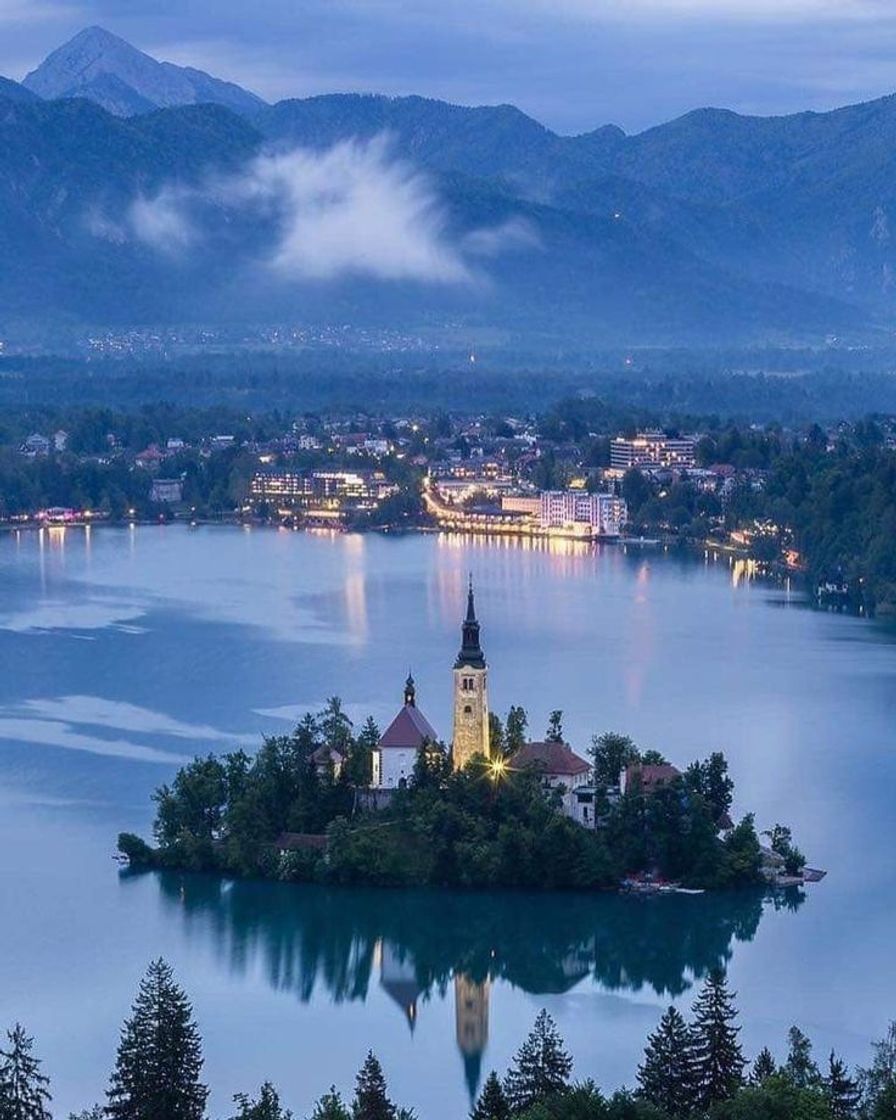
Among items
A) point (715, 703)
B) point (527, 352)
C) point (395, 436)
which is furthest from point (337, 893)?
point (527, 352)

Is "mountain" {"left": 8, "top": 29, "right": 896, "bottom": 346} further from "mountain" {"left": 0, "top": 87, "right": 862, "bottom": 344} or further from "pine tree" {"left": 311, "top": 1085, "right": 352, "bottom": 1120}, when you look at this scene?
"pine tree" {"left": 311, "top": 1085, "right": 352, "bottom": 1120}

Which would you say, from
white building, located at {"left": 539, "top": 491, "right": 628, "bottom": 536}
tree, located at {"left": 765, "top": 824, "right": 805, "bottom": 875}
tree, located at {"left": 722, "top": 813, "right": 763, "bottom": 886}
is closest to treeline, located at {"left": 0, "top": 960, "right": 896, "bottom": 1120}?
tree, located at {"left": 722, "top": 813, "right": 763, "bottom": 886}

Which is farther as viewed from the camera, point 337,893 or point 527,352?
point 527,352

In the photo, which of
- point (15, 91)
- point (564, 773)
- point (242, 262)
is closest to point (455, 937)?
point (564, 773)

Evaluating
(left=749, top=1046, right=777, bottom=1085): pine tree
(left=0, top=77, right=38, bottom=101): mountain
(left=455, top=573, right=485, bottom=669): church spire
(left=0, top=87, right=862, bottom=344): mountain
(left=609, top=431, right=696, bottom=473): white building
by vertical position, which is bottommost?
(left=749, top=1046, right=777, bottom=1085): pine tree

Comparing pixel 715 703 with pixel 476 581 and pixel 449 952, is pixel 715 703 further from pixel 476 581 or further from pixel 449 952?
pixel 476 581

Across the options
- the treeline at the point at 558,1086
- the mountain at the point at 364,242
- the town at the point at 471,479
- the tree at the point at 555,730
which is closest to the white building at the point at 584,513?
the town at the point at 471,479
